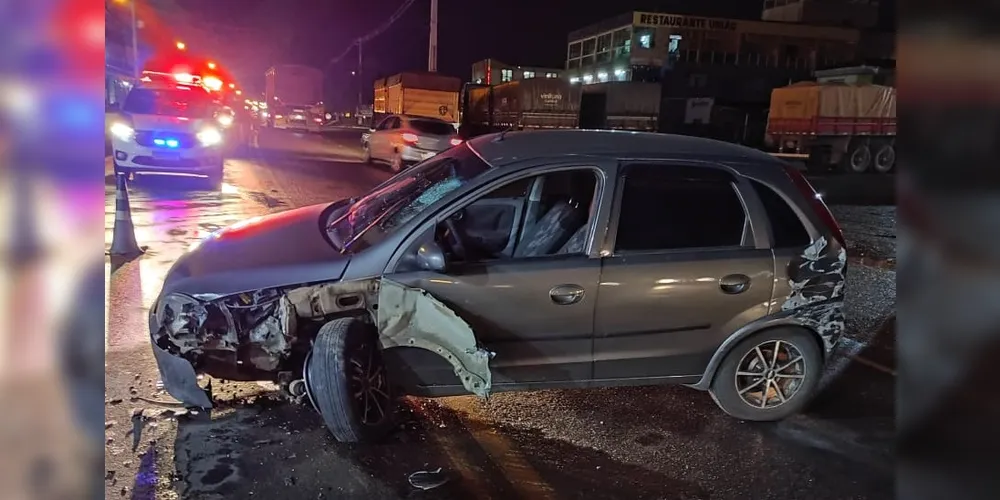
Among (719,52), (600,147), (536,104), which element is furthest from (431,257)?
(719,52)

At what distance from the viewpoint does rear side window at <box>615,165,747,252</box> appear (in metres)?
3.89

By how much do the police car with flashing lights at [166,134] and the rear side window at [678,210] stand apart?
10.4 meters

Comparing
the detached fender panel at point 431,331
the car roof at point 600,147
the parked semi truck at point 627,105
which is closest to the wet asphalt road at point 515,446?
the detached fender panel at point 431,331

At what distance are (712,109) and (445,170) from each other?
30759 mm

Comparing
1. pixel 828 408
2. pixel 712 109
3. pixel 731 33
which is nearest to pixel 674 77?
pixel 731 33

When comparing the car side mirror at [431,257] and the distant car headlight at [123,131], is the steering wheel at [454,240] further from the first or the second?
the distant car headlight at [123,131]

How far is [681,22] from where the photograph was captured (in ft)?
126

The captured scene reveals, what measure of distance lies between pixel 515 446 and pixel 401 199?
1586 mm

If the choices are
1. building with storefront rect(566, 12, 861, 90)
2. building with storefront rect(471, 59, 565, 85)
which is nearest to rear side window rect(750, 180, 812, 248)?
building with storefront rect(566, 12, 861, 90)

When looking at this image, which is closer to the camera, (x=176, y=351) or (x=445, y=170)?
(x=176, y=351)

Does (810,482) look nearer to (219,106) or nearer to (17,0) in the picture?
(17,0)

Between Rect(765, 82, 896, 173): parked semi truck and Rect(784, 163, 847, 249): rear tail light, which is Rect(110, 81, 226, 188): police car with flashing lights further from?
Rect(765, 82, 896, 173): parked semi truck

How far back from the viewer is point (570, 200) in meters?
4.52

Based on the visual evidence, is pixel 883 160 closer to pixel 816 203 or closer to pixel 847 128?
pixel 847 128
